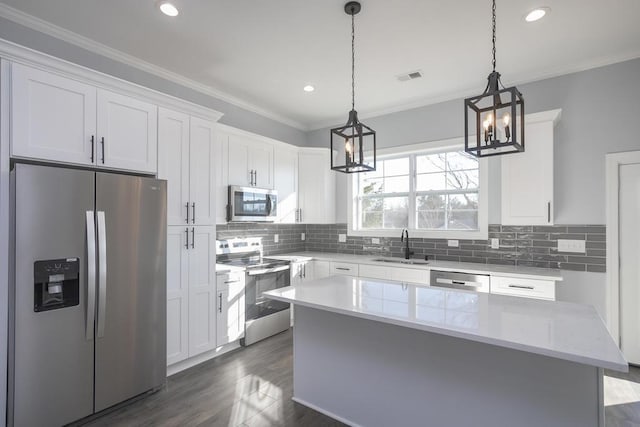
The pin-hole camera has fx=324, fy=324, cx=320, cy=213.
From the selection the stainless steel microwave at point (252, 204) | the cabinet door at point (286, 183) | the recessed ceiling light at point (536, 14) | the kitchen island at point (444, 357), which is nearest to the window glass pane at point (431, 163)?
the cabinet door at point (286, 183)

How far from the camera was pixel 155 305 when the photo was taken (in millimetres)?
2531

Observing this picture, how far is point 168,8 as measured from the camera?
2.30m

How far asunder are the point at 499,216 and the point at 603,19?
1.89 metres

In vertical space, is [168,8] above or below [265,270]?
above

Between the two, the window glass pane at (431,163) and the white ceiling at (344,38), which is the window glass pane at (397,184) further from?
the white ceiling at (344,38)

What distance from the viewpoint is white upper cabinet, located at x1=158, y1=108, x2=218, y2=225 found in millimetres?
2793

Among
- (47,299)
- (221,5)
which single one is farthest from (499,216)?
(47,299)

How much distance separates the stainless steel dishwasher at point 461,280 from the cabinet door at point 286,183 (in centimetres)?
199

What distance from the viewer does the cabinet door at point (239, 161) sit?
3.61 m

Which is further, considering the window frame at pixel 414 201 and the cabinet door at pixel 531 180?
the window frame at pixel 414 201

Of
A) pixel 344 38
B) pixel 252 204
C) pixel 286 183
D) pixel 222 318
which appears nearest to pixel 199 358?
pixel 222 318

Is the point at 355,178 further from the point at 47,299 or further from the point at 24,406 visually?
the point at 24,406

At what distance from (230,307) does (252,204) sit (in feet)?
→ 3.82

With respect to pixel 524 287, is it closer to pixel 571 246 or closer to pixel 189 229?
pixel 571 246
